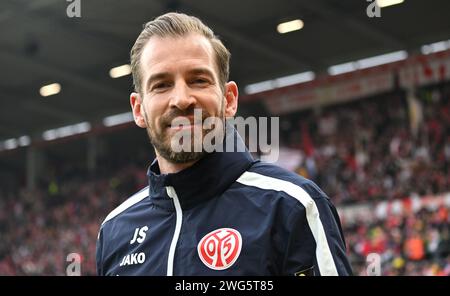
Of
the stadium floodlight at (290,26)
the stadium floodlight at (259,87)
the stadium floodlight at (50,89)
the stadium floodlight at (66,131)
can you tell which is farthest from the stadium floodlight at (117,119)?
the stadium floodlight at (290,26)

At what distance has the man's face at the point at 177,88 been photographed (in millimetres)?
2123

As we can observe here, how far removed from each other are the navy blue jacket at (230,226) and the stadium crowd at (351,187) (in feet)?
36.9

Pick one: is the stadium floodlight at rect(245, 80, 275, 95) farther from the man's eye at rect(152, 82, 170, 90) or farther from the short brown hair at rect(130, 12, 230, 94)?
the man's eye at rect(152, 82, 170, 90)

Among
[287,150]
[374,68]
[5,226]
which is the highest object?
[374,68]

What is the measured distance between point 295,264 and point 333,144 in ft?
67.8

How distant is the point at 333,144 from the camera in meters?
22.4

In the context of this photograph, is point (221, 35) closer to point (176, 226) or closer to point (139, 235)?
point (139, 235)

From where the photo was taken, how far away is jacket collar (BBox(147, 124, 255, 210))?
219cm

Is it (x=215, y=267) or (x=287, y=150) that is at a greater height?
(x=287, y=150)

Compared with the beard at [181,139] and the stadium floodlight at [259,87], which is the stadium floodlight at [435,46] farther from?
the beard at [181,139]

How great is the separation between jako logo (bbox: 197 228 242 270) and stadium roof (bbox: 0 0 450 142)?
52.2 ft
